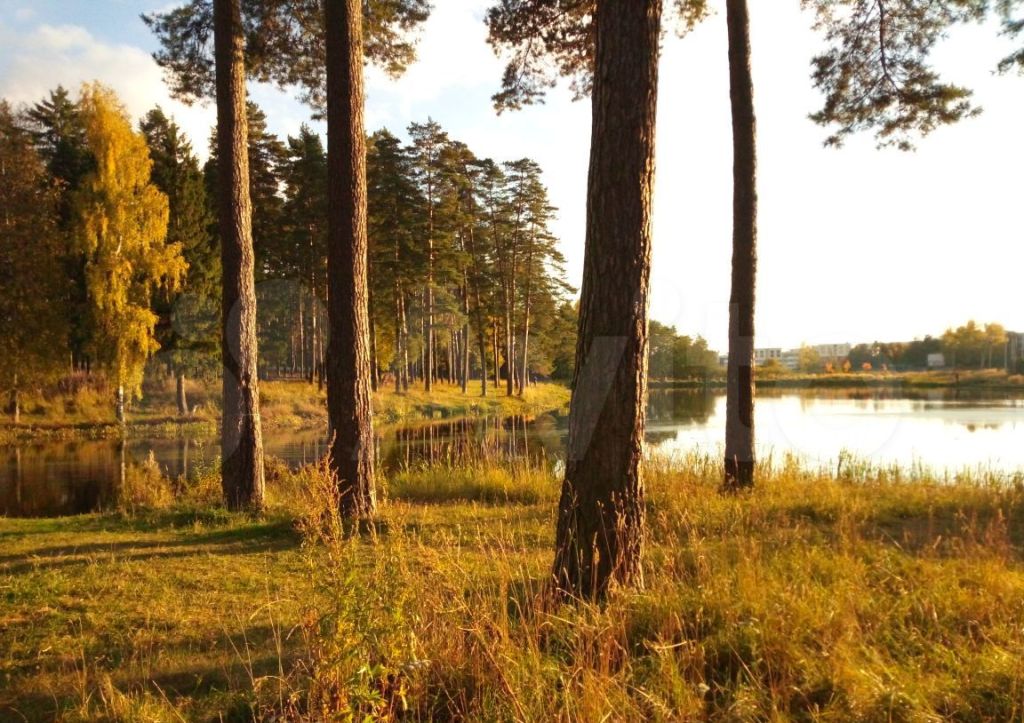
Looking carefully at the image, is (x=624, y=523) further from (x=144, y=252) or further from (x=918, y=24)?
(x=144, y=252)

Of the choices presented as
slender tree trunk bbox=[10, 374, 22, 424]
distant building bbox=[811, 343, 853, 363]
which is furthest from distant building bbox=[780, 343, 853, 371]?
slender tree trunk bbox=[10, 374, 22, 424]

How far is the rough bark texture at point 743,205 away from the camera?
286 inches

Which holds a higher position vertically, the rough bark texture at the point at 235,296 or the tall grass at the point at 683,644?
the rough bark texture at the point at 235,296

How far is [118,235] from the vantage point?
2123 cm

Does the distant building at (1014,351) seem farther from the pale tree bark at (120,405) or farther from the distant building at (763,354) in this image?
the pale tree bark at (120,405)

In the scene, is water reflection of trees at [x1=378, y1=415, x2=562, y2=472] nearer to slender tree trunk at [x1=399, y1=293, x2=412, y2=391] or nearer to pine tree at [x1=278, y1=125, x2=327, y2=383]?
slender tree trunk at [x1=399, y1=293, x2=412, y2=391]

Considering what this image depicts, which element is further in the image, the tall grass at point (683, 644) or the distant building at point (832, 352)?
the distant building at point (832, 352)

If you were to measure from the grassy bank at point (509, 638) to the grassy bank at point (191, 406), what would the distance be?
1971 centimetres

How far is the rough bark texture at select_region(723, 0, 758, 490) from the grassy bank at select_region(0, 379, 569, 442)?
2041 centimetres

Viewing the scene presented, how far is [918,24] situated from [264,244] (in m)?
27.1

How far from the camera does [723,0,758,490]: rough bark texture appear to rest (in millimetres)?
7254

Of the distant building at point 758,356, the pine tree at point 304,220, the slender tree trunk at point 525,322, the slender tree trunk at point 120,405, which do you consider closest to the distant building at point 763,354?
the distant building at point 758,356

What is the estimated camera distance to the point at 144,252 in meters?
21.7

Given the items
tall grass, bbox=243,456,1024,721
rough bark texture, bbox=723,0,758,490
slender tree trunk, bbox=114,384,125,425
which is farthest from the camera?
slender tree trunk, bbox=114,384,125,425
